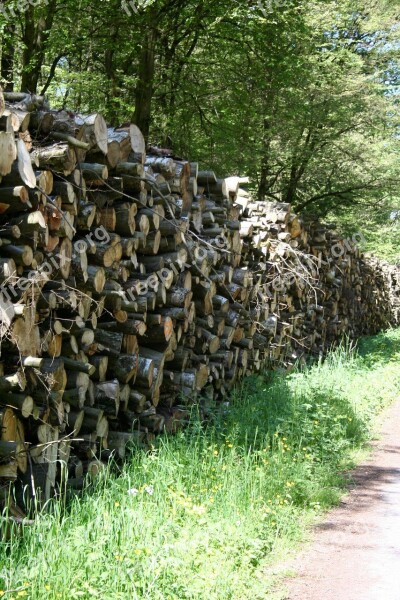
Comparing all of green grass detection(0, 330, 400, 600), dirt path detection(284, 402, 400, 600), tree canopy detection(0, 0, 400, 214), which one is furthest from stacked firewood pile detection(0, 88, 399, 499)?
tree canopy detection(0, 0, 400, 214)

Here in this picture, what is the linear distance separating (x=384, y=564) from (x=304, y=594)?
75 cm

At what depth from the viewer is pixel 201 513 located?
4195 mm

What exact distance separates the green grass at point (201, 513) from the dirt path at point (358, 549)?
15cm

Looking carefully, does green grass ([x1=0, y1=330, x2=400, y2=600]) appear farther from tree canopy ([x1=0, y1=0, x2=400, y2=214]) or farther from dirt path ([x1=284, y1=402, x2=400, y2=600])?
tree canopy ([x1=0, y1=0, x2=400, y2=214])

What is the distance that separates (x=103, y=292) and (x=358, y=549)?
242 centimetres

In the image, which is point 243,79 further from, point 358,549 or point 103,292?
point 358,549

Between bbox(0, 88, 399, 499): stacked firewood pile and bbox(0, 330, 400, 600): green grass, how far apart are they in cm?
35

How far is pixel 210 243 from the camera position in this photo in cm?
727

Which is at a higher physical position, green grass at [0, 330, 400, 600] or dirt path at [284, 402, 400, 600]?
green grass at [0, 330, 400, 600]

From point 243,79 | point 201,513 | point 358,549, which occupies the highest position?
point 243,79

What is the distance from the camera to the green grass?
3424 mm

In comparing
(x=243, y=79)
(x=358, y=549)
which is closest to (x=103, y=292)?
(x=358, y=549)

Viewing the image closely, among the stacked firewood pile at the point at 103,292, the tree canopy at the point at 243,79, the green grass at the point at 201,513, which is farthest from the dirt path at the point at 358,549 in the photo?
the tree canopy at the point at 243,79

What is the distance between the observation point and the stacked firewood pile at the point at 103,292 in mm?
4078
